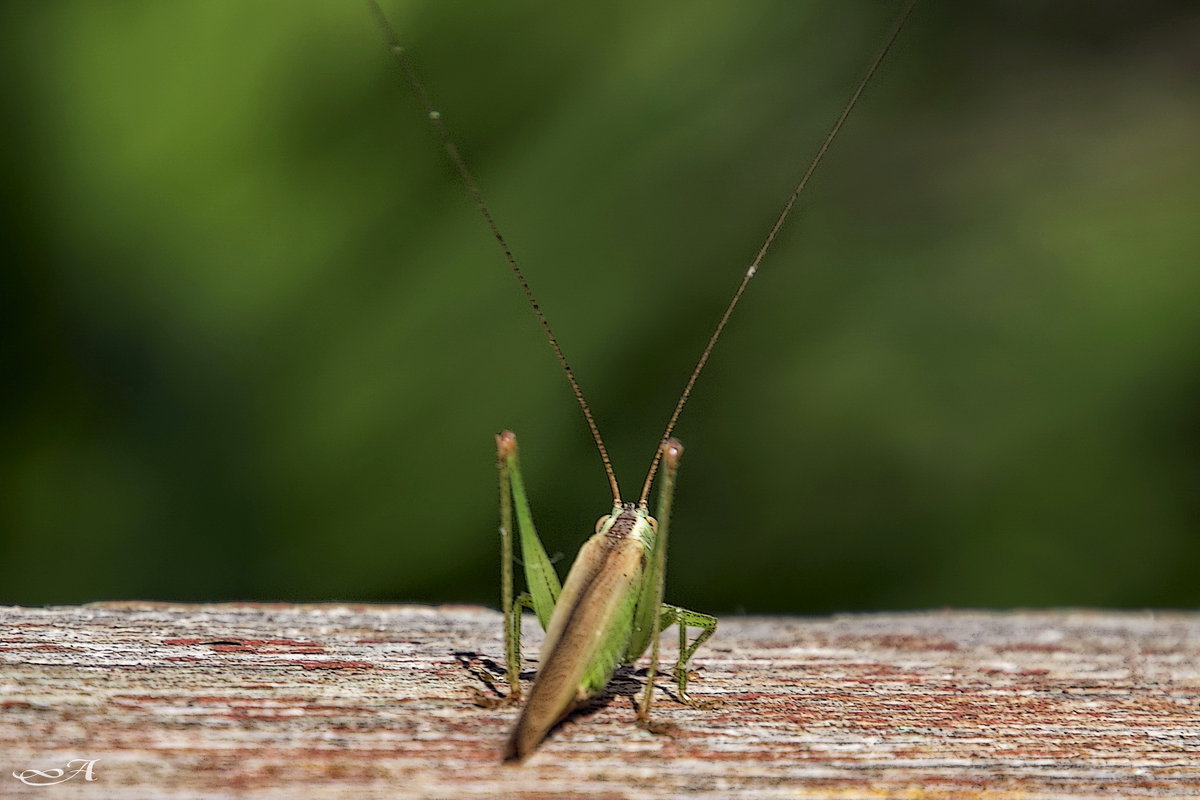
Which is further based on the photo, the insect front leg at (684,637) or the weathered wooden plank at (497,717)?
the insect front leg at (684,637)

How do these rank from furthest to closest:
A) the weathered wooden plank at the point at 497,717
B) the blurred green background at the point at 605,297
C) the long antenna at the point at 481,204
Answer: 1. the blurred green background at the point at 605,297
2. the long antenna at the point at 481,204
3. the weathered wooden plank at the point at 497,717

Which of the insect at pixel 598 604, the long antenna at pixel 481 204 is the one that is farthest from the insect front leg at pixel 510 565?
the long antenna at pixel 481 204

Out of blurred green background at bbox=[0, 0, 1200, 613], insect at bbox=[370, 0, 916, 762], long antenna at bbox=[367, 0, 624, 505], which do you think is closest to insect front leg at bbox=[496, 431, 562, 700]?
insect at bbox=[370, 0, 916, 762]

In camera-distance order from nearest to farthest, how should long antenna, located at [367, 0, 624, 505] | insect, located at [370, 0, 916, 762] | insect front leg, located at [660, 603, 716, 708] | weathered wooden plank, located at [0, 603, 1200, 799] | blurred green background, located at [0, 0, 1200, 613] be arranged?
weathered wooden plank, located at [0, 603, 1200, 799] < insect, located at [370, 0, 916, 762] < insect front leg, located at [660, 603, 716, 708] < long antenna, located at [367, 0, 624, 505] < blurred green background, located at [0, 0, 1200, 613]

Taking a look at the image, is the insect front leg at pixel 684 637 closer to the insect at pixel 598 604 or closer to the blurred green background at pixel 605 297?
the insect at pixel 598 604

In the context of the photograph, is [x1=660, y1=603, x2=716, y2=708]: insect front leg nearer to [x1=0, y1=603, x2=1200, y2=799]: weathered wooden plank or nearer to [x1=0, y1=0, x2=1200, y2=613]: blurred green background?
[x1=0, y1=603, x2=1200, y2=799]: weathered wooden plank

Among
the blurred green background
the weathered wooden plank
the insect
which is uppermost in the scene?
the blurred green background

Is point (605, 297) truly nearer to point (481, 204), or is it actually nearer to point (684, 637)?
point (481, 204)
